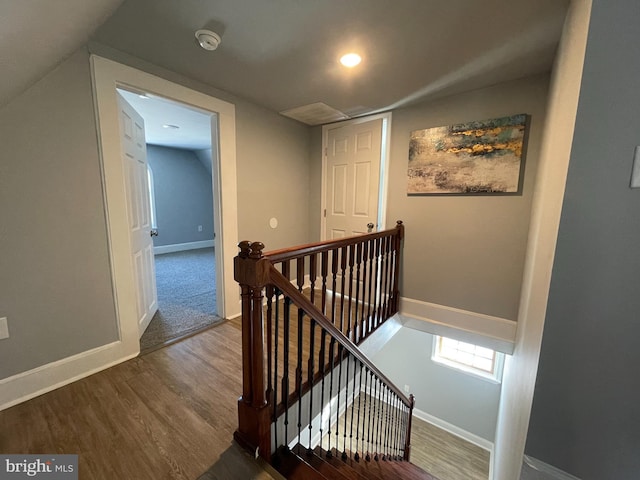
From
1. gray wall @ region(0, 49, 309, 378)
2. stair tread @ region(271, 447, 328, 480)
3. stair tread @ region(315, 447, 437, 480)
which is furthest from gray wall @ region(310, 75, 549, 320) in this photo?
gray wall @ region(0, 49, 309, 378)

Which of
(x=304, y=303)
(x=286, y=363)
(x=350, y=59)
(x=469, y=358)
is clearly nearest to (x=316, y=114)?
(x=350, y=59)

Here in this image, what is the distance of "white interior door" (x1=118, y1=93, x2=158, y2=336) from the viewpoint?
1912mm

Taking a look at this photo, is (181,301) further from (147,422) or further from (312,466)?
(312,466)

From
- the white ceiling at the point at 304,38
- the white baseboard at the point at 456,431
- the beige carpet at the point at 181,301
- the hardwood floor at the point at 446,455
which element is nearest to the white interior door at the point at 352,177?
the white ceiling at the point at 304,38

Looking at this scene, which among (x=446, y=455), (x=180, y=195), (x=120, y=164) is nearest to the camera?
(x=120, y=164)

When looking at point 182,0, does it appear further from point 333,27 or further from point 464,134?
point 464,134

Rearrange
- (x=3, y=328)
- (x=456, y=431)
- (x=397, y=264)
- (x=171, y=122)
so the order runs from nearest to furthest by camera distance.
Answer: (x=3, y=328)
(x=397, y=264)
(x=171, y=122)
(x=456, y=431)

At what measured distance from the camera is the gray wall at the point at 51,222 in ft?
4.57

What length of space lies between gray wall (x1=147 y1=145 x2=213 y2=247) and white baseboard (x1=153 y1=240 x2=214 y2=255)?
2.9 inches

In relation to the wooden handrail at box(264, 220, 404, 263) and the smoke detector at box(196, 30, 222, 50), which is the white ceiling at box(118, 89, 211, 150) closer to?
the smoke detector at box(196, 30, 222, 50)

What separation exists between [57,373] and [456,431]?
5.09 metres

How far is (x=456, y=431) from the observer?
407cm

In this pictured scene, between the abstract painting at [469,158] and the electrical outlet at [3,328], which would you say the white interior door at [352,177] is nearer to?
the abstract painting at [469,158]

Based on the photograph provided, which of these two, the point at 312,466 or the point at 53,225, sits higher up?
the point at 53,225
